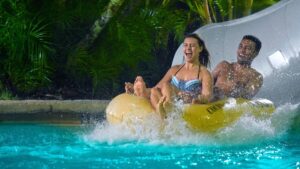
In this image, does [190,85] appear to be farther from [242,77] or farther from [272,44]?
[272,44]

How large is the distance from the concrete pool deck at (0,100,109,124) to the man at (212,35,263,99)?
1335mm

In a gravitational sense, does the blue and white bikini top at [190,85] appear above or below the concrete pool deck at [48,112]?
above

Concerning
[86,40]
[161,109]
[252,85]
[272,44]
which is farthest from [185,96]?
[86,40]

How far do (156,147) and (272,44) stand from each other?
204 cm

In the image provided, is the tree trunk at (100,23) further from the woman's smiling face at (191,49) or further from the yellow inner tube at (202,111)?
the yellow inner tube at (202,111)

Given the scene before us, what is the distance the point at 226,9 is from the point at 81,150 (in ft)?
11.3

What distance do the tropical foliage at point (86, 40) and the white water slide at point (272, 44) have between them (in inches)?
40.8

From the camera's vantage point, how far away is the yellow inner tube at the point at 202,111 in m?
4.83

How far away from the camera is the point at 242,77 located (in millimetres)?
5391

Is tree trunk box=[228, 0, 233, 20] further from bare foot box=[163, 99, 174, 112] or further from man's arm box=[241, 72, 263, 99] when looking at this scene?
bare foot box=[163, 99, 174, 112]

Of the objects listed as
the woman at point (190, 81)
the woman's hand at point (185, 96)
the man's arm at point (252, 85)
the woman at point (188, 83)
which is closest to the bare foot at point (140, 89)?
the woman at point (188, 83)

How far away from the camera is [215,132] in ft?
16.1

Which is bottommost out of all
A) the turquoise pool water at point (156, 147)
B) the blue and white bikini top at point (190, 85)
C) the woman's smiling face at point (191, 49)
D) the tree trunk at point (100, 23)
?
the turquoise pool water at point (156, 147)

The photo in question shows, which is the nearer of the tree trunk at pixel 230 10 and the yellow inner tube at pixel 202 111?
the yellow inner tube at pixel 202 111
